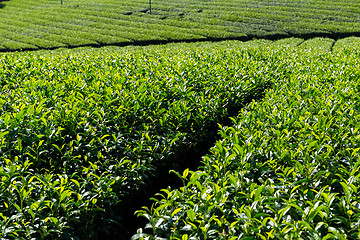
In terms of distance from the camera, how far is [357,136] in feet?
13.7

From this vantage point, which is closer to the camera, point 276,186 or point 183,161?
point 276,186

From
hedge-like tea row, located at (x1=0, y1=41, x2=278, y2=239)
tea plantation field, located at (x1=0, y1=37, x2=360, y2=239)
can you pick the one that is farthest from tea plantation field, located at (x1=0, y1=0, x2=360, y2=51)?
tea plantation field, located at (x1=0, y1=37, x2=360, y2=239)

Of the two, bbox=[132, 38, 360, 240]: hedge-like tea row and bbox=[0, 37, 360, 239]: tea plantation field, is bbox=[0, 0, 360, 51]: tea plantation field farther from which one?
bbox=[132, 38, 360, 240]: hedge-like tea row

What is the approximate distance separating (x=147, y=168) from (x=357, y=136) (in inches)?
110

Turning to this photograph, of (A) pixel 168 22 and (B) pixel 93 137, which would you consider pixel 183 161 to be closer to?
(B) pixel 93 137

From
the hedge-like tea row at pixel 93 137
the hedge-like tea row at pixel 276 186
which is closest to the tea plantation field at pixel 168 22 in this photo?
the hedge-like tea row at pixel 93 137

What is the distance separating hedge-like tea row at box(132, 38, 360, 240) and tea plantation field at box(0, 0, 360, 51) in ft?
73.3

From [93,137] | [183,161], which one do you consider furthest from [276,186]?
[93,137]

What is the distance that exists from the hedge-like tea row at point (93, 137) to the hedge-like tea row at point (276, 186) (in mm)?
715

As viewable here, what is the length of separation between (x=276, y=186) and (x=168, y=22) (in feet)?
98.1

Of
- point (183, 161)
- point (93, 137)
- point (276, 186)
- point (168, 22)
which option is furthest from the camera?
point (168, 22)

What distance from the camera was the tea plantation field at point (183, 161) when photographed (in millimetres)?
2895

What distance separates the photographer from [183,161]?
5.73m

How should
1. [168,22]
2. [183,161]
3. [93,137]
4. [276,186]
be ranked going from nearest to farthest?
1. [276,186]
2. [93,137]
3. [183,161]
4. [168,22]
